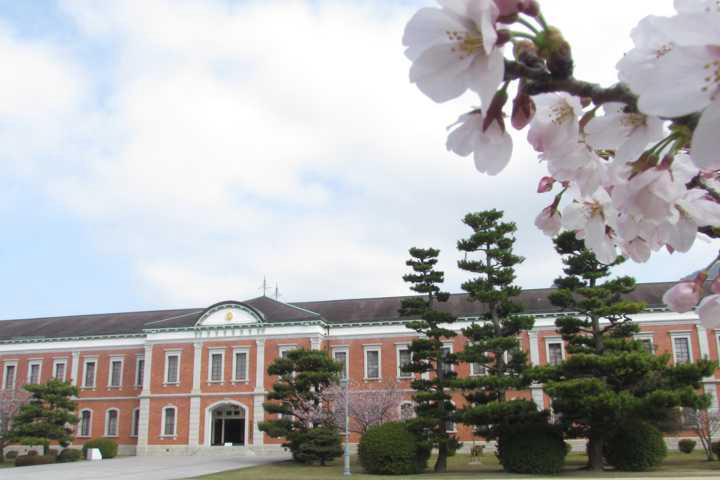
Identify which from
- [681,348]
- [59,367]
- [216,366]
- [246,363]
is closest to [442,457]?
[246,363]

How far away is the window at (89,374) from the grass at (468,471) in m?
16.9

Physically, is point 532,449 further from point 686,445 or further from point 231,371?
point 231,371

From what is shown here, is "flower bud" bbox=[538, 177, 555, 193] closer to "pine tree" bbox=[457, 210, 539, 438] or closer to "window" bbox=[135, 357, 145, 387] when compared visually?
"pine tree" bbox=[457, 210, 539, 438]

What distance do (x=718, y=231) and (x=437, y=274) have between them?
2225cm

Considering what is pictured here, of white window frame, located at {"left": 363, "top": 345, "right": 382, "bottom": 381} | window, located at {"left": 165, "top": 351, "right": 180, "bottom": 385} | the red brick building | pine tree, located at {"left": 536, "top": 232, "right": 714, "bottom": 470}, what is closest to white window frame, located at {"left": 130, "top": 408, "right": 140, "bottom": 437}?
the red brick building

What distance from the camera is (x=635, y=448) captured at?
19.4 metres

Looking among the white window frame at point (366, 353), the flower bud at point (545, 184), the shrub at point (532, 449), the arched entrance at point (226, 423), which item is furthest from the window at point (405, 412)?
the flower bud at point (545, 184)

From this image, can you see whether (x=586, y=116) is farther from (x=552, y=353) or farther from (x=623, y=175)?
(x=552, y=353)

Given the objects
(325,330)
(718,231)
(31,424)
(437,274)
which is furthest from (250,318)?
(718,231)

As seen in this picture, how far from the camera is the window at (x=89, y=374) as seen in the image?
37500 millimetres

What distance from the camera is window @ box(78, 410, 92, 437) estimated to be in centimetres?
3672

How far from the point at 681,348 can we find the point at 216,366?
2438cm

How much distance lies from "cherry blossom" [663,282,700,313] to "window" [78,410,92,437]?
40.5 metres

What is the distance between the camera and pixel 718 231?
54.6 inches
